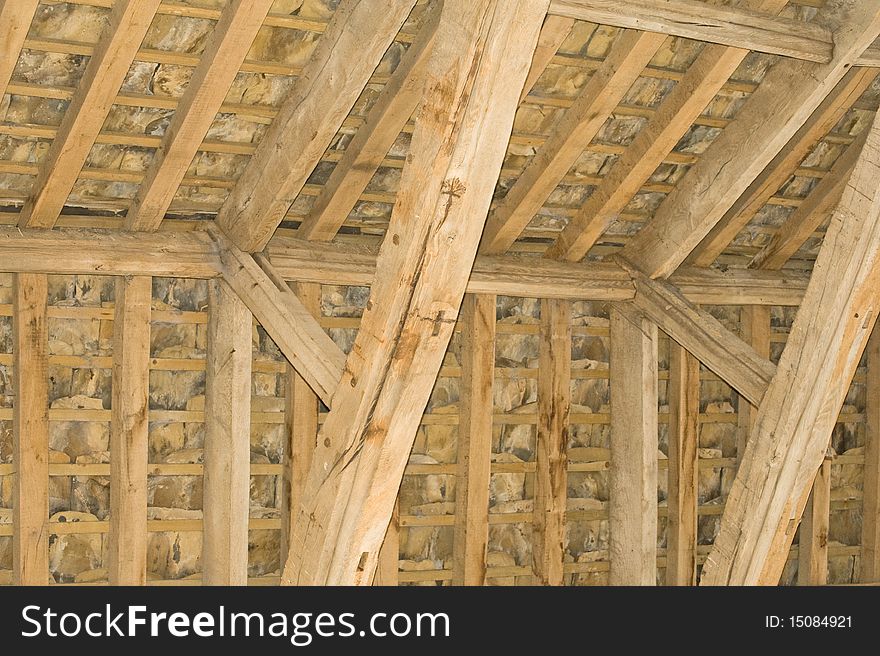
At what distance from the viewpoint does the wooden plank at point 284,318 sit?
11.4 ft

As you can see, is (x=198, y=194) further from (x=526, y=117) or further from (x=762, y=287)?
(x=762, y=287)

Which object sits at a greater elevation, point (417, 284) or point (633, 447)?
point (633, 447)

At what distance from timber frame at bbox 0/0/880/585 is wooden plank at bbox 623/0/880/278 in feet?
0.03

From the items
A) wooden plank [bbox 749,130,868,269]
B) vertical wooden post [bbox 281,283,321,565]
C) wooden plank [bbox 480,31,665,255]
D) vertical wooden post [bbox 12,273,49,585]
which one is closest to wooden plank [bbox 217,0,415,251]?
vertical wooden post [bbox 281,283,321,565]

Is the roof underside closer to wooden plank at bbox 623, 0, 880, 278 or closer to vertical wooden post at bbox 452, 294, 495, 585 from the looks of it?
wooden plank at bbox 623, 0, 880, 278

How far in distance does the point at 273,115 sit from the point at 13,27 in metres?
0.91

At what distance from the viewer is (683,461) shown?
17.1 feet

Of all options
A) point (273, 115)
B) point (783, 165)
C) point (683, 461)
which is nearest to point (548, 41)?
point (273, 115)

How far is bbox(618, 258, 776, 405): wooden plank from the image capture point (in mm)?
4090

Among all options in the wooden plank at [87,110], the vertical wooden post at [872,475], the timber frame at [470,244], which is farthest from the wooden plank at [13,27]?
the vertical wooden post at [872,475]

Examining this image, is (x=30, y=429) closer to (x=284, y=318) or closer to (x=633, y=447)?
(x=284, y=318)

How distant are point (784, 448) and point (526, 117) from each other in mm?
1501

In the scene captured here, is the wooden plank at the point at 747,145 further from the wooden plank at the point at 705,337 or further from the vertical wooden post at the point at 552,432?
the vertical wooden post at the point at 552,432

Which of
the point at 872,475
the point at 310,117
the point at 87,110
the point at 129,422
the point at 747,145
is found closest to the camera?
the point at 87,110
